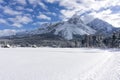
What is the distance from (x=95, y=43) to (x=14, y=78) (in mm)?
117747

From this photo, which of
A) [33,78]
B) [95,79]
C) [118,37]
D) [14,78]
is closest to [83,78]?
[95,79]

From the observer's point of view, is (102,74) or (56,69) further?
(56,69)

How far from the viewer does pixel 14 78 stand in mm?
9812

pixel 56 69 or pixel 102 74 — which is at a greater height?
pixel 56 69

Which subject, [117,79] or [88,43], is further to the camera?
[88,43]

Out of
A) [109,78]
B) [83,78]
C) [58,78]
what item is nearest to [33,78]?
[58,78]

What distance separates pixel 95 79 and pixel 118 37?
9720 centimetres

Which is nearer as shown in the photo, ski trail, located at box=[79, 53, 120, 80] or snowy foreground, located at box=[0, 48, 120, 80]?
snowy foreground, located at box=[0, 48, 120, 80]

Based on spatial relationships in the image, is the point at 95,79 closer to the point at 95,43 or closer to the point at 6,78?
the point at 6,78

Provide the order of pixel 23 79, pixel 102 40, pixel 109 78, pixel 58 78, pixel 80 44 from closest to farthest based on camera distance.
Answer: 1. pixel 23 79
2. pixel 58 78
3. pixel 109 78
4. pixel 102 40
5. pixel 80 44

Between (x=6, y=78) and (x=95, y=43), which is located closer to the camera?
(x=6, y=78)

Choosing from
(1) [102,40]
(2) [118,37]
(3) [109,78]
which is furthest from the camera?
(1) [102,40]

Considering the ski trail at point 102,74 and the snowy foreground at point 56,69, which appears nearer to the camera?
the snowy foreground at point 56,69

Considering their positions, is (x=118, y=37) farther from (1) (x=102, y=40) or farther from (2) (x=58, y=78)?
(2) (x=58, y=78)
